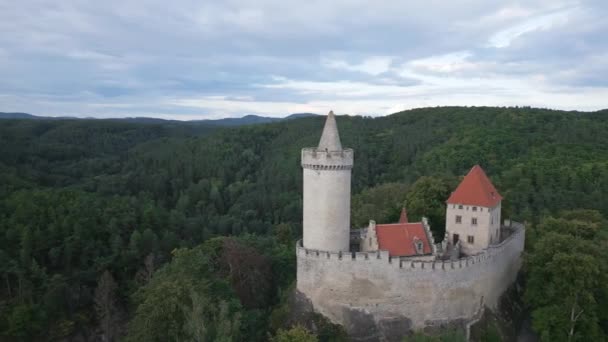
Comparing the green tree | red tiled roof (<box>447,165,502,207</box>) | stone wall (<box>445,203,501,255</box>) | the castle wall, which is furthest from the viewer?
red tiled roof (<box>447,165,502,207</box>)

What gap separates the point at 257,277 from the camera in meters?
34.2

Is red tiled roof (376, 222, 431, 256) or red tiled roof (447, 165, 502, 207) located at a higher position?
red tiled roof (447, 165, 502, 207)

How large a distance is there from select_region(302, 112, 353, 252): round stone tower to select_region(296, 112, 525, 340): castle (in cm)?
6

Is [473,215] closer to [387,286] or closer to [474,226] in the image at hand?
[474,226]

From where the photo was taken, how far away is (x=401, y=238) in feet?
96.8

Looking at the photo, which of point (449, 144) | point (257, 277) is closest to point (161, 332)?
point (257, 277)

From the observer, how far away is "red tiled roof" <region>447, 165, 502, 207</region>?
32.2m

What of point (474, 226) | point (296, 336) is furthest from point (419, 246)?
point (296, 336)

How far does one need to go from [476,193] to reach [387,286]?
33.7ft

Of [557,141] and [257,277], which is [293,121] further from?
[257,277]

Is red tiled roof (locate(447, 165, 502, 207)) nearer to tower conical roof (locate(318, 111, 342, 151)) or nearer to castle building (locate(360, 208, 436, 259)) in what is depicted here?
castle building (locate(360, 208, 436, 259))

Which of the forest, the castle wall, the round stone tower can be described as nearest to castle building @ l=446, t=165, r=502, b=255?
the forest

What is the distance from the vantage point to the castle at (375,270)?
88.7 ft

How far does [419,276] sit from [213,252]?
16605 millimetres
